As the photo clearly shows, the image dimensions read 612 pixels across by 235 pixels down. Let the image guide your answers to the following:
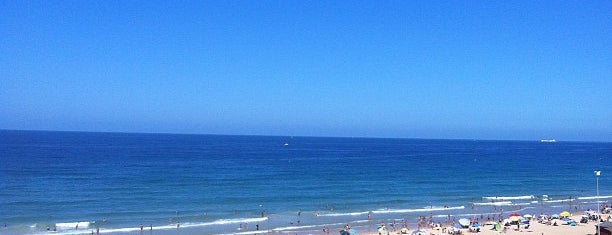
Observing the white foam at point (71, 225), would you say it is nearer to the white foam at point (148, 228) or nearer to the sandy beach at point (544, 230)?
the white foam at point (148, 228)

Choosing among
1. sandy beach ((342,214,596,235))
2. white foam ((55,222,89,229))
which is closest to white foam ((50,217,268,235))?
white foam ((55,222,89,229))

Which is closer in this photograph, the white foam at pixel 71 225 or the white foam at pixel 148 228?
the white foam at pixel 148 228

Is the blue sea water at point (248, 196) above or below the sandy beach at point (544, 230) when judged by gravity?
above

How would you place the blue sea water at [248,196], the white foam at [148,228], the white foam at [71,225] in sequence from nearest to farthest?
the white foam at [148,228]
the white foam at [71,225]
the blue sea water at [248,196]

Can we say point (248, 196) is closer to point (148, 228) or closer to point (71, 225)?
point (148, 228)

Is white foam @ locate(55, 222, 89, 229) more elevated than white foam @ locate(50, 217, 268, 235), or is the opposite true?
white foam @ locate(55, 222, 89, 229)

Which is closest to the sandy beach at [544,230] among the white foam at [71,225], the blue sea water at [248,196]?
the blue sea water at [248,196]

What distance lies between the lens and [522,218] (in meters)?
34.0

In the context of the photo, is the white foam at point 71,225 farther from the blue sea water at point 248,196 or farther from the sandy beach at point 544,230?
the sandy beach at point 544,230

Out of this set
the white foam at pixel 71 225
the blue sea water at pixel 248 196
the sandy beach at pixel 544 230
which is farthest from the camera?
the blue sea water at pixel 248 196

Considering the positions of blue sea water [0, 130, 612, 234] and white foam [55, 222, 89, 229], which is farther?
blue sea water [0, 130, 612, 234]

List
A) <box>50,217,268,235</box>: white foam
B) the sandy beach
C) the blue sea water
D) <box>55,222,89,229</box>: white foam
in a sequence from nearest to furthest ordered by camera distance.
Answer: the sandy beach < <box>50,217,268,235</box>: white foam < <box>55,222,89,229</box>: white foam < the blue sea water

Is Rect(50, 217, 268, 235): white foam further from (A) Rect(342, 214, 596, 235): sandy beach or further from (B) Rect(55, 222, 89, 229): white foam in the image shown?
(A) Rect(342, 214, 596, 235): sandy beach

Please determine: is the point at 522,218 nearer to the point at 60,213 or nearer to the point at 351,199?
the point at 351,199
